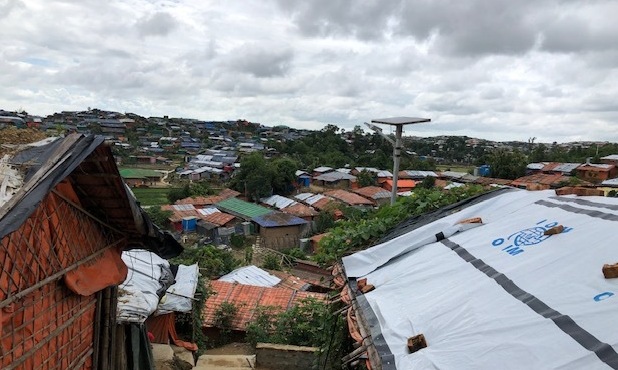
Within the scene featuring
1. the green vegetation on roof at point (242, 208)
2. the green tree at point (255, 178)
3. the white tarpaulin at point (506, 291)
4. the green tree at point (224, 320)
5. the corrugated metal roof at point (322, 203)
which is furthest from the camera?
the green tree at point (255, 178)

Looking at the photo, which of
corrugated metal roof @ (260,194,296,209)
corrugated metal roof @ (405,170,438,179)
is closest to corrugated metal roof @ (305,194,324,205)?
corrugated metal roof @ (260,194,296,209)

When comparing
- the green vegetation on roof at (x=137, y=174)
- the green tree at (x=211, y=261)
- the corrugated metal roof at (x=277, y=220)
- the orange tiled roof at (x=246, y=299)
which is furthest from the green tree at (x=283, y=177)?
the orange tiled roof at (x=246, y=299)

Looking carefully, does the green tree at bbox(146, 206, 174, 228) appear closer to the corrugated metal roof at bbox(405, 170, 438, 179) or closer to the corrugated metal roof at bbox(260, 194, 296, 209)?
the corrugated metal roof at bbox(260, 194, 296, 209)

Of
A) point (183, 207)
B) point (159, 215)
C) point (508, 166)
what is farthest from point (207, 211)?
point (508, 166)

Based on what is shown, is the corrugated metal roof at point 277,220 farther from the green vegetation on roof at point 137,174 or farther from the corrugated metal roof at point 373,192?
the green vegetation on roof at point 137,174

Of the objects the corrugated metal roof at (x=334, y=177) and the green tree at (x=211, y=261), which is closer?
the green tree at (x=211, y=261)

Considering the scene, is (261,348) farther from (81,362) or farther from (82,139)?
(82,139)

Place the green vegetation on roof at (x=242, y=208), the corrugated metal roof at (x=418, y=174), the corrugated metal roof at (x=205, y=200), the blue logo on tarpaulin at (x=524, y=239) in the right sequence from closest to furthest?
the blue logo on tarpaulin at (x=524, y=239) < the green vegetation on roof at (x=242, y=208) < the corrugated metal roof at (x=205, y=200) < the corrugated metal roof at (x=418, y=174)
